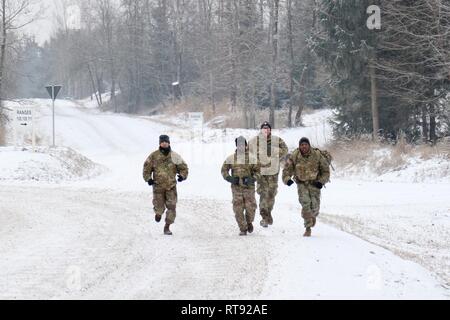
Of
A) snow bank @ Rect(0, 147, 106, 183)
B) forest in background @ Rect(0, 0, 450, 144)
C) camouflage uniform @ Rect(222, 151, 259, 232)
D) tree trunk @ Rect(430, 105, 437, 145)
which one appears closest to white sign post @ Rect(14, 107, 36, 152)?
snow bank @ Rect(0, 147, 106, 183)

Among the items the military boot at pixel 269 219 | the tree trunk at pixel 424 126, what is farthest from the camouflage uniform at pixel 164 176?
the tree trunk at pixel 424 126

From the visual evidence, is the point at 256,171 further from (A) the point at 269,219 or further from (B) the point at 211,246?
(B) the point at 211,246

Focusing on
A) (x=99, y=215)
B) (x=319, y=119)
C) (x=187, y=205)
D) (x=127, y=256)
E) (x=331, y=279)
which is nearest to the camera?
(x=331, y=279)

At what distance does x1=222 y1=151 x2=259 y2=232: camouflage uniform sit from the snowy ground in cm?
39

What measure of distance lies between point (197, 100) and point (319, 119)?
15.4m

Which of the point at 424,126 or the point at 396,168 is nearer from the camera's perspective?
the point at 396,168

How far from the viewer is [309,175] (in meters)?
11.8

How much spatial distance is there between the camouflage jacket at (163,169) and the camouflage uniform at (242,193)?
2.98ft

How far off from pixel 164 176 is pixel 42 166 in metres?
12.6

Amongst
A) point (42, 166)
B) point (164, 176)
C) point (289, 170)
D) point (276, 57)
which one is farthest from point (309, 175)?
point (276, 57)

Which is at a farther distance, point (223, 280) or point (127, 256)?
point (127, 256)

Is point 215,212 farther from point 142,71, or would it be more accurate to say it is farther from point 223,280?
point 142,71

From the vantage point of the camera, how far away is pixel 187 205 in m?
16.9
